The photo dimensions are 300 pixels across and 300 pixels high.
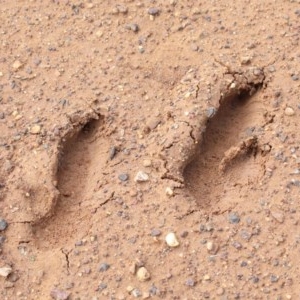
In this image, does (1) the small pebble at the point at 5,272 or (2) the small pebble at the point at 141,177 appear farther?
(2) the small pebble at the point at 141,177

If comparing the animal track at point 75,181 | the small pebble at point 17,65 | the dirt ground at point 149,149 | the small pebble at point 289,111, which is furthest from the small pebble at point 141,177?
the small pebble at point 17,65

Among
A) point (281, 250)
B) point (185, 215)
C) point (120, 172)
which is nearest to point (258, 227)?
point (281, 250)

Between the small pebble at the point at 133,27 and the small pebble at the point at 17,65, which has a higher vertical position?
the small pebble at the point at 17,65

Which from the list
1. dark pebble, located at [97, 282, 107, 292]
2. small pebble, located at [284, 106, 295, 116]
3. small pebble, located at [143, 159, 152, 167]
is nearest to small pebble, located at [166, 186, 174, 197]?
small pebble, located at [143, 159, 152, 167]

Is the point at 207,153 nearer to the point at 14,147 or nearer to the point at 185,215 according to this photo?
the point at 185,215

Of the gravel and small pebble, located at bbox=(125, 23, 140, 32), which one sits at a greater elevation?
small pebble, located at bbox=(125, 23, 140, 32)

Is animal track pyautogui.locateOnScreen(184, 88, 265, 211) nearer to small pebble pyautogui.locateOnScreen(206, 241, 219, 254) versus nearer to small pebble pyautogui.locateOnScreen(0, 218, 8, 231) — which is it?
small pebble pyautogui.locateOnScreen(206, 241, 219, 254)

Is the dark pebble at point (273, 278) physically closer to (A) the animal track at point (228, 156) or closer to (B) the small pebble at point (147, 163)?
(A) the animal track at point (228, 156)
